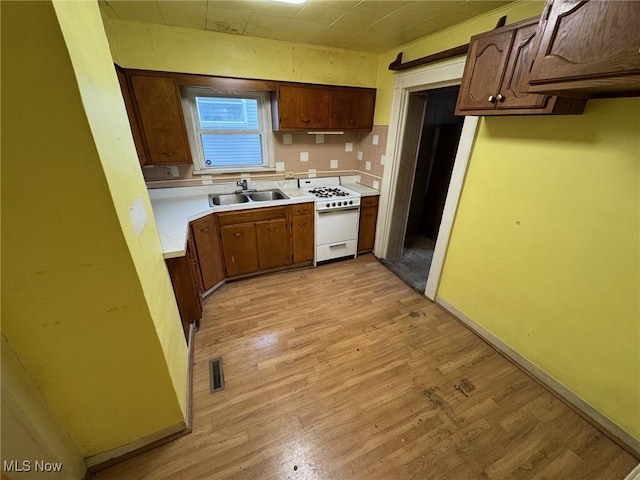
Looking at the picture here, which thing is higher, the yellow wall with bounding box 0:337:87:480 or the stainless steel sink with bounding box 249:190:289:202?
the stainless steel sink with bounding box 249:190:289:202

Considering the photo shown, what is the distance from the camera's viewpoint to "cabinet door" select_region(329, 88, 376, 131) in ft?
9.11

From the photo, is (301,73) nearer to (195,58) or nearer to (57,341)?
(195,58)

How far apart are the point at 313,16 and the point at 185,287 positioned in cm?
225

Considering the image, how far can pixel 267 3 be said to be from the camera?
5.64 feet

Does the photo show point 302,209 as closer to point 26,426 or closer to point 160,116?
point 160,116

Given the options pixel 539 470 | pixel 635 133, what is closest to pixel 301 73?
pixel 635 133

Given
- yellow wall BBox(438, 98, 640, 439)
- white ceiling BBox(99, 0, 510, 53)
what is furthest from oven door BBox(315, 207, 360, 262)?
white ceiling BBox(99, 0, 510, 53)

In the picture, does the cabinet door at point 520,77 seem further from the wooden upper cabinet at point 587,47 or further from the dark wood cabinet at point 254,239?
the dark wood cabinet at point 254,239

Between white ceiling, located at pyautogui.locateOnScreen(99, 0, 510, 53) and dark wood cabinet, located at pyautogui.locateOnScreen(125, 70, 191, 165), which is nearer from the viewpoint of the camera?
white ceiling, located at pyautogui.locateOnScreen(99, 0, 510, 53)

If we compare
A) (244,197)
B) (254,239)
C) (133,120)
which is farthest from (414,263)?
(133,120)

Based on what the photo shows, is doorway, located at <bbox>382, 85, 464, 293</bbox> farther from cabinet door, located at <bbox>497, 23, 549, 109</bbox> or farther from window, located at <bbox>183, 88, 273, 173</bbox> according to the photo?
window, located at <bbox>183, 88, 273, 173</bbox>

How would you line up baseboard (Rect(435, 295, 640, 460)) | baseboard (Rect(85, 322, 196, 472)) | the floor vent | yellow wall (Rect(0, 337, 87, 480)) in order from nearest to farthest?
1. yellow wall (Rect(0, 337, 87, 480))
2. baseboard (Rect(85, 322, 196, 472))
3. baseboard (Rect(435, 295, 640, 460))
4. the floor vent

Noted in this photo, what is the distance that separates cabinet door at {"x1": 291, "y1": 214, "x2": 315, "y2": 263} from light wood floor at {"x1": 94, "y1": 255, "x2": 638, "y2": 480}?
2.46 feet

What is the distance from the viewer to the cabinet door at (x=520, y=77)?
131cm
